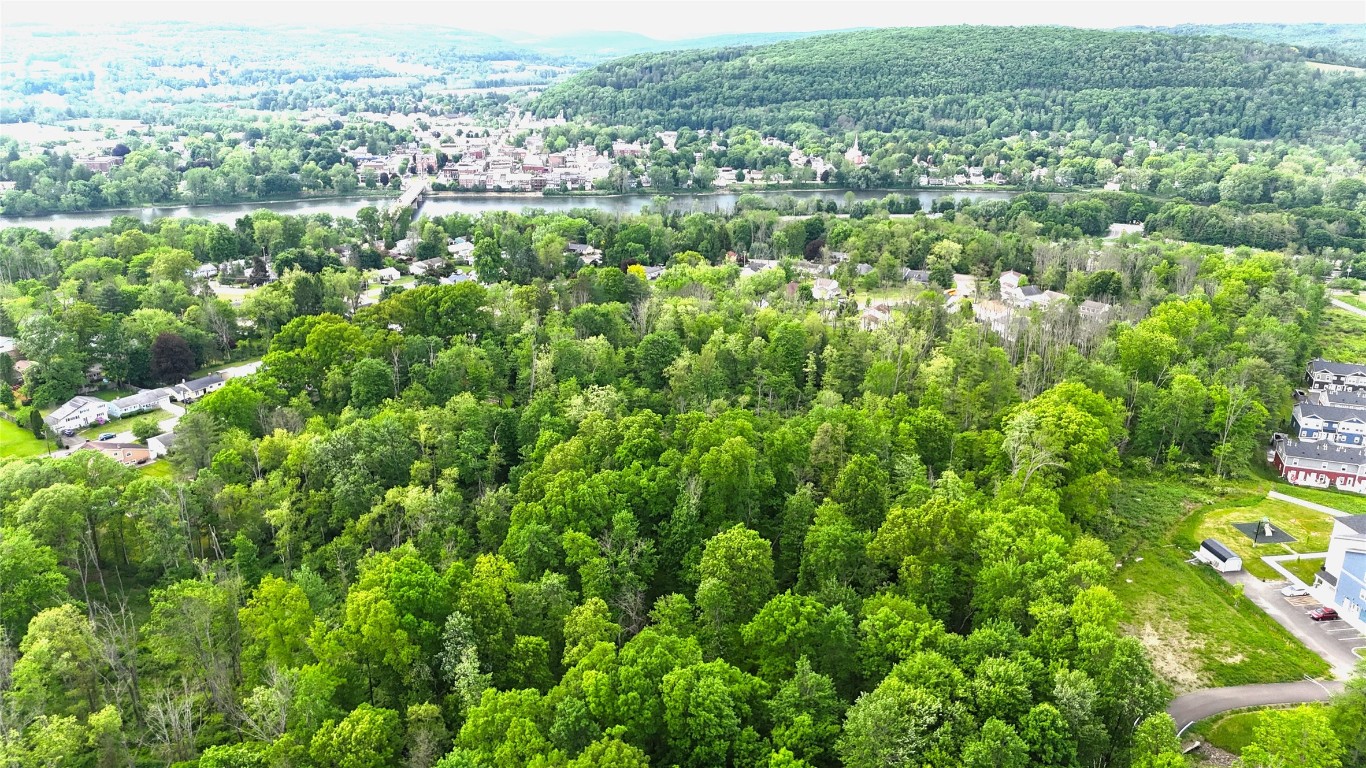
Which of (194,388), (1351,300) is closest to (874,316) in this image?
(194,388)

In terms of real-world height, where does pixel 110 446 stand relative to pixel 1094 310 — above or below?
below

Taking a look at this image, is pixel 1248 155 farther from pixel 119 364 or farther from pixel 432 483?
pixel 119 364

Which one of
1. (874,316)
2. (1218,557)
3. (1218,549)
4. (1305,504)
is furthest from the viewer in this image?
(874,316)

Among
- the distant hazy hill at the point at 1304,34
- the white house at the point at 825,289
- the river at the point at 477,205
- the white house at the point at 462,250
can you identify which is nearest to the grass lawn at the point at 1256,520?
the white house at the point at 825,289

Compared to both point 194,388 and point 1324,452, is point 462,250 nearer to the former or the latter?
point 194,388

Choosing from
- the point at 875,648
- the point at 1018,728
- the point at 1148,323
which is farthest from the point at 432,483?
the point at 1148,323

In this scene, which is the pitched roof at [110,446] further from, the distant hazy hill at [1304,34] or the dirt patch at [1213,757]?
the distant hazy hill at [1304,34]

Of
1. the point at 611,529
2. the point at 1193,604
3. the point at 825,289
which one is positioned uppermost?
the point at 825,289
